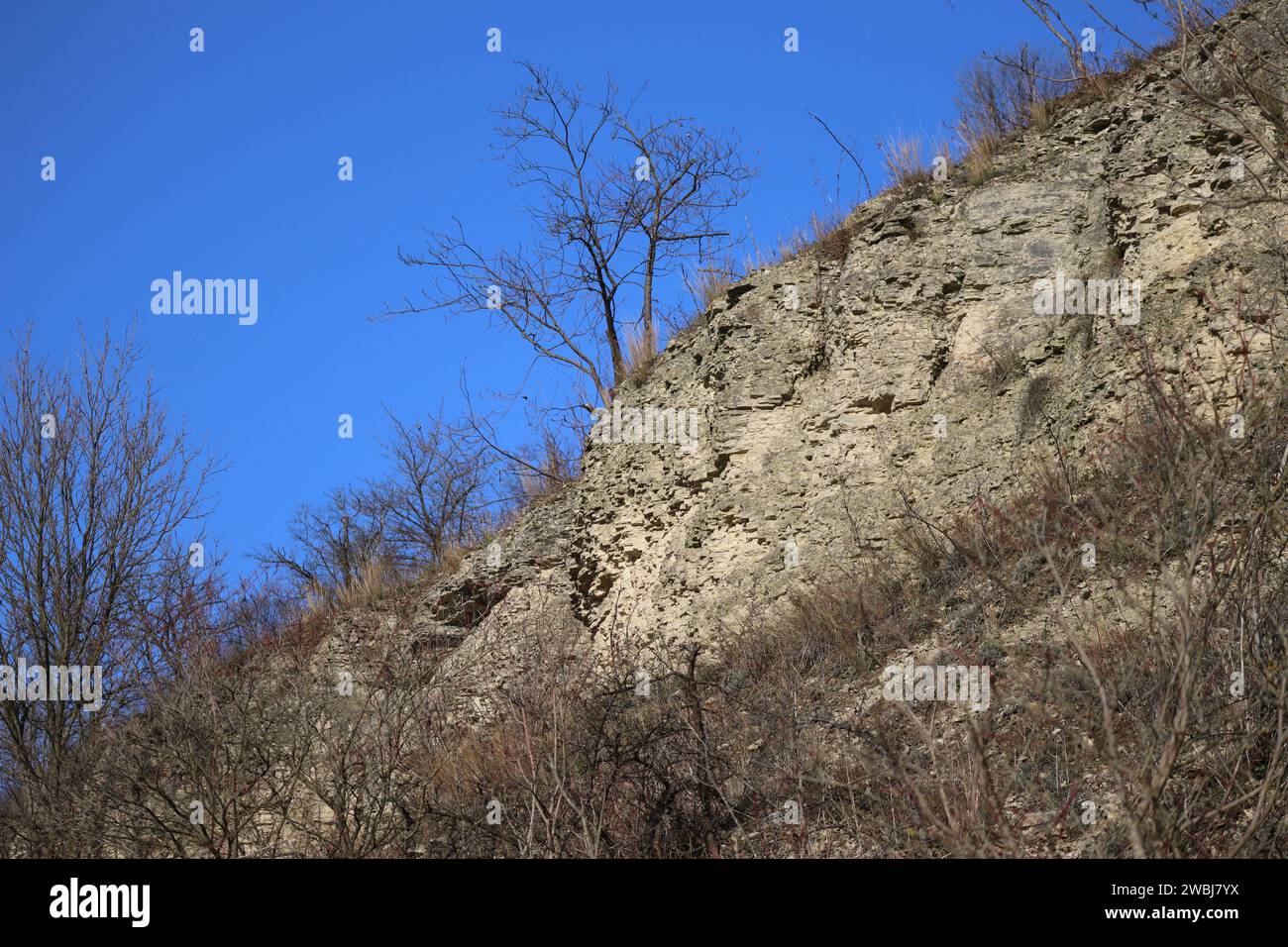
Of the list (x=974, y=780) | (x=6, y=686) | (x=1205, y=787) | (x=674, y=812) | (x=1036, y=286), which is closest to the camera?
(x=974, y=780)

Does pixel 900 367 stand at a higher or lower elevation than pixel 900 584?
higher

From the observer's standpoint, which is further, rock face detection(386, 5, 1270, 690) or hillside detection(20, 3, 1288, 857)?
rock face detection(386, 5, 1270, 690)

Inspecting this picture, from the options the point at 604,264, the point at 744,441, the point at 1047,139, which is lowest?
the point at 744,441

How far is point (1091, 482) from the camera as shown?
9.87m

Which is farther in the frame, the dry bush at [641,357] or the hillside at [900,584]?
the dry bush at [641,357]

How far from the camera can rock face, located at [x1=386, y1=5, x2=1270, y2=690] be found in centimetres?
1115

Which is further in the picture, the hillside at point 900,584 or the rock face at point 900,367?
the rock face at point 900,367

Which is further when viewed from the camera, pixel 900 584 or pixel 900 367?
pixel 900 367

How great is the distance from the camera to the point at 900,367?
12609mm

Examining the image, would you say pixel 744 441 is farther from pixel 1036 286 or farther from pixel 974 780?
pixel 974 780

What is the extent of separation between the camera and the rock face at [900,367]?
11.1 meters
